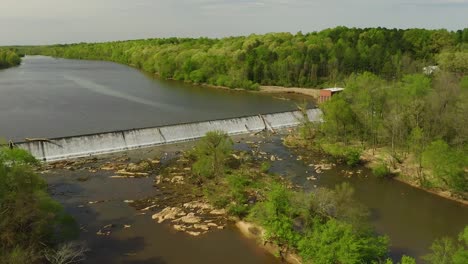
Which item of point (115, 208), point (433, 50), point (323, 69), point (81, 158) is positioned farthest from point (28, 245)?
point (433, 50)

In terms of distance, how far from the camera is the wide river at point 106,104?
4225 cm

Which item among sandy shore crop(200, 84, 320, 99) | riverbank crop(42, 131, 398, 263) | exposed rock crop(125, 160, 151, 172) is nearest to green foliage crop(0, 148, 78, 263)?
riverbank crop(42, 131, 398, 263)

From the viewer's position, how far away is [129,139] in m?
36.7

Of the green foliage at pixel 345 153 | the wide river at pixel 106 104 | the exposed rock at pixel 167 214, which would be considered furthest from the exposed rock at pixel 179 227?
the wide river at pixel 106 104

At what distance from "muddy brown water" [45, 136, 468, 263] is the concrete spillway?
2.92 metres

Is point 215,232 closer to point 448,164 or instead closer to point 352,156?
point 352,156

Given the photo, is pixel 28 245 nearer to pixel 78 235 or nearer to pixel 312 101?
pixel 78 235

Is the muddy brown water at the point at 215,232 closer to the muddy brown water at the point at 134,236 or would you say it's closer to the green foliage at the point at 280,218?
the muddy brown water at the point at 134,236

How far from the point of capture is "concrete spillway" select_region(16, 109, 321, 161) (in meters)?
33.2

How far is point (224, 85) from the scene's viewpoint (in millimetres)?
73500

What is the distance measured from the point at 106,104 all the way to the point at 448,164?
41.6 metres

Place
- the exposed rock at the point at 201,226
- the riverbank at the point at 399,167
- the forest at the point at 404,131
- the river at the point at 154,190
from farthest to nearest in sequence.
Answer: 1. the riverbank at the point at 399,167
2. the forest at the point at 404,131
3. the exposed rock at the point at 201,226
4. the river at the point at 154,190

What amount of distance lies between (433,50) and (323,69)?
25756mm

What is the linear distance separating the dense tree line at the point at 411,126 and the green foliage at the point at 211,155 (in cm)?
1229
